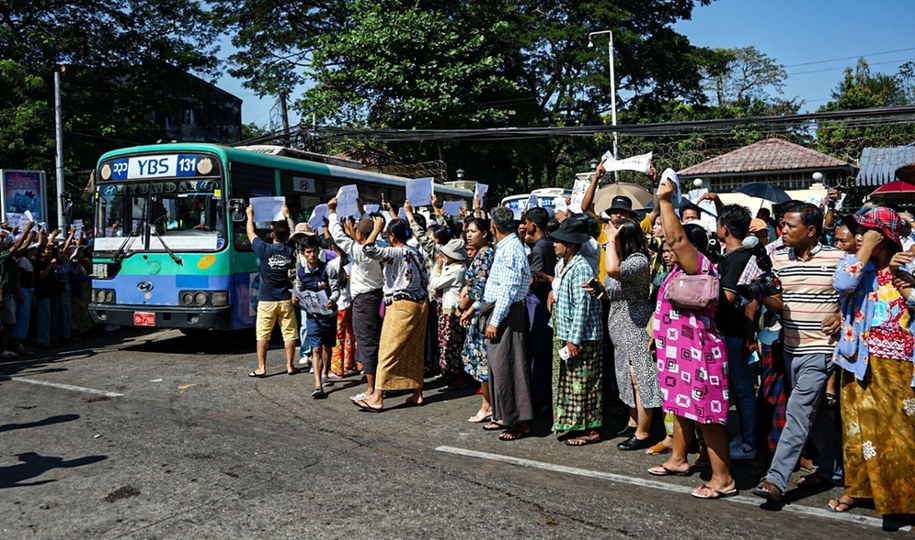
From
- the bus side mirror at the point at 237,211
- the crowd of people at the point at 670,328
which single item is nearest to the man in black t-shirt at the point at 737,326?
the crowd of people at the point at 670,328

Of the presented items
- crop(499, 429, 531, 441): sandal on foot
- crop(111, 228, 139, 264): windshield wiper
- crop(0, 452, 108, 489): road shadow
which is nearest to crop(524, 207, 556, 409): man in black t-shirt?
crop(499, 429, 531, 441): sandal on foot

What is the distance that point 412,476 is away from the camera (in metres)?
5.23

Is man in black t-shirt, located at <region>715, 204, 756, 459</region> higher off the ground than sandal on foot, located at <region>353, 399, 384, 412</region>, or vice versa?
man in black t-shirt, located at <region>715, 204, 756, 459</region>

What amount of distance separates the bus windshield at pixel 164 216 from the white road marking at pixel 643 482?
5.75 meters

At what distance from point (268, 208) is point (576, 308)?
15.6 feet

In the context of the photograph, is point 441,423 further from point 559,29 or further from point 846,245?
point 559,29

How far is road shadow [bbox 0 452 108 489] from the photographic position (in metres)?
5.25

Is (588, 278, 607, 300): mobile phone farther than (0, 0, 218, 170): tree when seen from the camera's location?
No

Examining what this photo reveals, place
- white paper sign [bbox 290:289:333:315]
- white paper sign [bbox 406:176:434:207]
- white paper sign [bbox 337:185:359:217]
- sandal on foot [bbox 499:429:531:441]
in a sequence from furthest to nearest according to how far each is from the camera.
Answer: white paper sign [bbox 406:176:434:207]
white paper sign [bbox 290:289:333:315]
white paper sign [bbox 337:185:359:217]
sandal on foot [bbox 499:429:531:441]

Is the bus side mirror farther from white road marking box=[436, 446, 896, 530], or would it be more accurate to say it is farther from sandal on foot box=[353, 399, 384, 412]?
white road marking box=[436, 446, 896, 530]

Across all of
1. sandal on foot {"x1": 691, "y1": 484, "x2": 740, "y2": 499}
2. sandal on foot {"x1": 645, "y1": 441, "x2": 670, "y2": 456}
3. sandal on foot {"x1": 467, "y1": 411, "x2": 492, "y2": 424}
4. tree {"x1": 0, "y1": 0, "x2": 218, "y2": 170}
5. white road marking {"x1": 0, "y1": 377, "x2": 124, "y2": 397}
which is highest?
tree {"x1": 0, "y1": 0, "x2": 218, "y2": 170}

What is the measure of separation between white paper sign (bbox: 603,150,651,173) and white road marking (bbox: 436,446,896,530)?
2410 millimetres

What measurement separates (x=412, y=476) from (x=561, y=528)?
1.31 meters

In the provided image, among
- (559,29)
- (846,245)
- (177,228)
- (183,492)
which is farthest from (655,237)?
(559,29)
